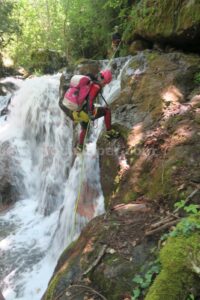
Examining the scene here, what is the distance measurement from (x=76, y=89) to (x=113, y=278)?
324 centimetres

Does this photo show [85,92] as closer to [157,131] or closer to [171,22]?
[157,131]

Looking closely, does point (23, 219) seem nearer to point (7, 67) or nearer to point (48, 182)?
point (48, 182)

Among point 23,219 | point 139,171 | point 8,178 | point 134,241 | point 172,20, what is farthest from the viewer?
point 8,178

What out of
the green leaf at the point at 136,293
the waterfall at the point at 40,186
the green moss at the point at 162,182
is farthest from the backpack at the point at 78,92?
the green leaf at the point at 136,293

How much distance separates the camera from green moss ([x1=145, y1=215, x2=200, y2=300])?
2848mm

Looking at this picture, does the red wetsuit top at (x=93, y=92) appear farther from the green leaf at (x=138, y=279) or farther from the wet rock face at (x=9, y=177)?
the wet rock face at (x=9, y=177)

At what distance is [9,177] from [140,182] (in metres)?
6.55

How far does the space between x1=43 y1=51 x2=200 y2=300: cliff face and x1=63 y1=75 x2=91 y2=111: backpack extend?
34.8 inches

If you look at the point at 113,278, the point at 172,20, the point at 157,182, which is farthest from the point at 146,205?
the point at 172,20

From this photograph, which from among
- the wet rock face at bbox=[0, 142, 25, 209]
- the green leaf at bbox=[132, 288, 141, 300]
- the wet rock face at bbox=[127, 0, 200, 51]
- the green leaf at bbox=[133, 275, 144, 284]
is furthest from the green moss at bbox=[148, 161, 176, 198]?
the wet rock face at bbox=[0, 142, 25, 209]

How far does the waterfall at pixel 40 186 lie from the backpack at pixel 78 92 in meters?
1.02

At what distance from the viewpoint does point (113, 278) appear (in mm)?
3574

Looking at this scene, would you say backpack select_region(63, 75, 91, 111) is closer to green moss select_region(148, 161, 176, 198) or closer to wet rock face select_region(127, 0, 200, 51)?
green moss select_region(148, 161, 176, 198)

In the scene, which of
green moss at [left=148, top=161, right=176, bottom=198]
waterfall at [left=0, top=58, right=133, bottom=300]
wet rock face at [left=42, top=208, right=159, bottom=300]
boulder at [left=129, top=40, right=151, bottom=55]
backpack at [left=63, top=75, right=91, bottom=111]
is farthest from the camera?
boulder at [left=129, top=40, right=151, bottom=55]
